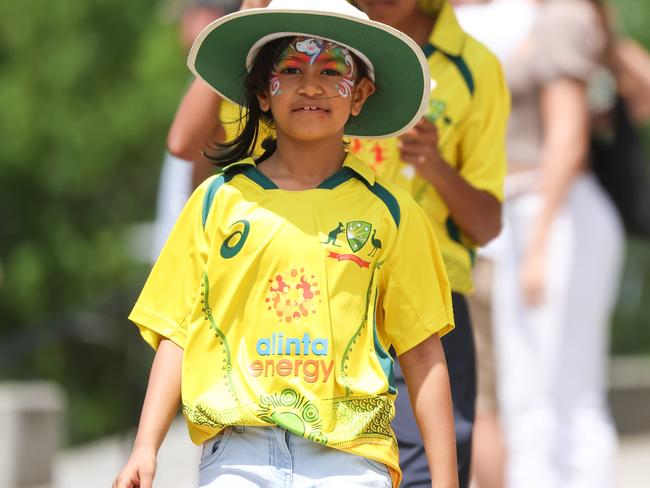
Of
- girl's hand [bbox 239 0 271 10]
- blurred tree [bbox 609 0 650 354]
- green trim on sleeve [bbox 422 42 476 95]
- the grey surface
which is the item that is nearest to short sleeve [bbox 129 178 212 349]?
girl's hand [bbox 239 0 271 10]

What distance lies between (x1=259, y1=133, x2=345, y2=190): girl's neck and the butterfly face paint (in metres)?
0.14

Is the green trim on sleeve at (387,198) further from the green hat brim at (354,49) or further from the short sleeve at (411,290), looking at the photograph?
A: the green hat brim at (354,49)

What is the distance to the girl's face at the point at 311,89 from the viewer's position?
4.36 meters

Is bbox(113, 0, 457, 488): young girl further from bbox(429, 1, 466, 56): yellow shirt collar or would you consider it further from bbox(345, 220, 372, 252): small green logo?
bbox(429, 1, 466, 56): yellow shirt collar

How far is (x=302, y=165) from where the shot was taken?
4.42 metres

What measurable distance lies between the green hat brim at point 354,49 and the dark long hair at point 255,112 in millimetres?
34

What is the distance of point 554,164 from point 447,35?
237 centimetres

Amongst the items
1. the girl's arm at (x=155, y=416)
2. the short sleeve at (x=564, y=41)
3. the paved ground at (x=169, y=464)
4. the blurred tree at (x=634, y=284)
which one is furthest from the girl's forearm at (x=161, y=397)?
the blurred tree at (x=634, y=284)

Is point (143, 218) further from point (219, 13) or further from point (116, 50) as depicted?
Result: point (219, 13)

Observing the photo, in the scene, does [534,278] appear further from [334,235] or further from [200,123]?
[334,235]

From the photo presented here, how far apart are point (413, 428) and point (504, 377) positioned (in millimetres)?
2868

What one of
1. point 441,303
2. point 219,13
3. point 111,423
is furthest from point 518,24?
point 111,423

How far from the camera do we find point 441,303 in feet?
14.5

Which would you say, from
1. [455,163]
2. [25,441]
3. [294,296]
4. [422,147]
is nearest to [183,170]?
[455,163]
